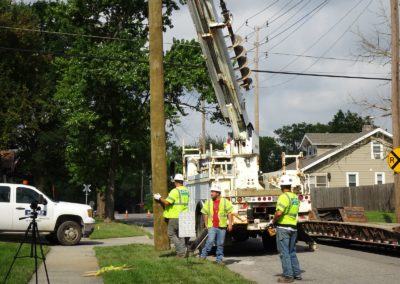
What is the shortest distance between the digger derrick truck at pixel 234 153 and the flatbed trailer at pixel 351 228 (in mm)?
1560

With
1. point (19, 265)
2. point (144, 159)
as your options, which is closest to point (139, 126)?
point (144, 159)

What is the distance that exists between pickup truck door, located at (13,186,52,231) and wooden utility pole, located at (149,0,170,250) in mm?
5612

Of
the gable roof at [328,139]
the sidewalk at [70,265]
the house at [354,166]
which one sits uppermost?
the gable roof at [328,139]

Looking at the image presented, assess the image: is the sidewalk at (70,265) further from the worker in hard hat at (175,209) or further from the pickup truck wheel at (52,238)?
the worker in hard hat at (175,209)

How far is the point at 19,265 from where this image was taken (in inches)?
475

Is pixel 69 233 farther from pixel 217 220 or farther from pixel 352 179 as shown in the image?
pixel 352 179

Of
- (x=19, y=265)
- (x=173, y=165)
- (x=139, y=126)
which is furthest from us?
(x=139, y=126)

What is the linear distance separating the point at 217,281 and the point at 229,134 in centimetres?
690

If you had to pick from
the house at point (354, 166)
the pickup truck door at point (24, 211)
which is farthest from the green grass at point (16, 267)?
the house at point (354, 166)

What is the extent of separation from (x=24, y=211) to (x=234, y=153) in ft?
22.4

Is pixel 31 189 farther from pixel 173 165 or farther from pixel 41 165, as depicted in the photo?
pixel 41 165

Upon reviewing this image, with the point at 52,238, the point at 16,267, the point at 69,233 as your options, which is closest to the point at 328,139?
the point at 52,238

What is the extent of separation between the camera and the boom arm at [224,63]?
1498 centimetres

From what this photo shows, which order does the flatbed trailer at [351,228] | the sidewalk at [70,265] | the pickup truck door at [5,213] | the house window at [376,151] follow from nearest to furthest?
the sidewalk at [70,265] < the flatbed trailer at [351,228] < the pickup truck door at [5,213] < the house window at [376,151]
